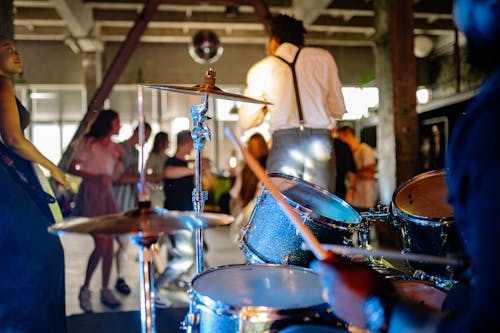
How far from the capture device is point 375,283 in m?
1.09

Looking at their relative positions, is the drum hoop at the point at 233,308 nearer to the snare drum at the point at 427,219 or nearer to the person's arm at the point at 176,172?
the snare drum at the point at 427,219

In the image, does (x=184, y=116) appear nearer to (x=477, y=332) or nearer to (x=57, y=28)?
(x=57, y=28)

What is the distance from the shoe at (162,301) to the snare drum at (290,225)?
6.37ft

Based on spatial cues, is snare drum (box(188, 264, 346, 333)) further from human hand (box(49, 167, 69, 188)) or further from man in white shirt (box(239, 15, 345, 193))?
man in white shirt (box(239, 15, 345, 193))

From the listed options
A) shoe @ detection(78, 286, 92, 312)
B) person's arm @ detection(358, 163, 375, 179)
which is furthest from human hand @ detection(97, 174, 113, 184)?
person's arm @ detection(358, 163, 375, 179)

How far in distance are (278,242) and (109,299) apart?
246cm

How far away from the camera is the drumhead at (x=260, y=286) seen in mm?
1617

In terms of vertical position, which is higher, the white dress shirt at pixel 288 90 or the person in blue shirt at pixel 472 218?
the white dress shirt at pixel 288 90

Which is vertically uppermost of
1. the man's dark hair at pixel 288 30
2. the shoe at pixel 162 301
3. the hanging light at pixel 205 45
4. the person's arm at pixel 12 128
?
the hanging light at pixel 205 45

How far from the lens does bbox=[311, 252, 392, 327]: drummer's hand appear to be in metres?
1.07

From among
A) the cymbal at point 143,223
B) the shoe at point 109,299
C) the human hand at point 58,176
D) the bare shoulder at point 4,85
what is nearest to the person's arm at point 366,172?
the shoe at point 109,299

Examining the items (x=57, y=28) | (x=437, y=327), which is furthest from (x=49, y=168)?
(x=57, y=28)

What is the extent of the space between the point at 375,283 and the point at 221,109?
14512 mm

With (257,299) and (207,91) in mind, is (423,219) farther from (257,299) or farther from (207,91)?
(207,91)
